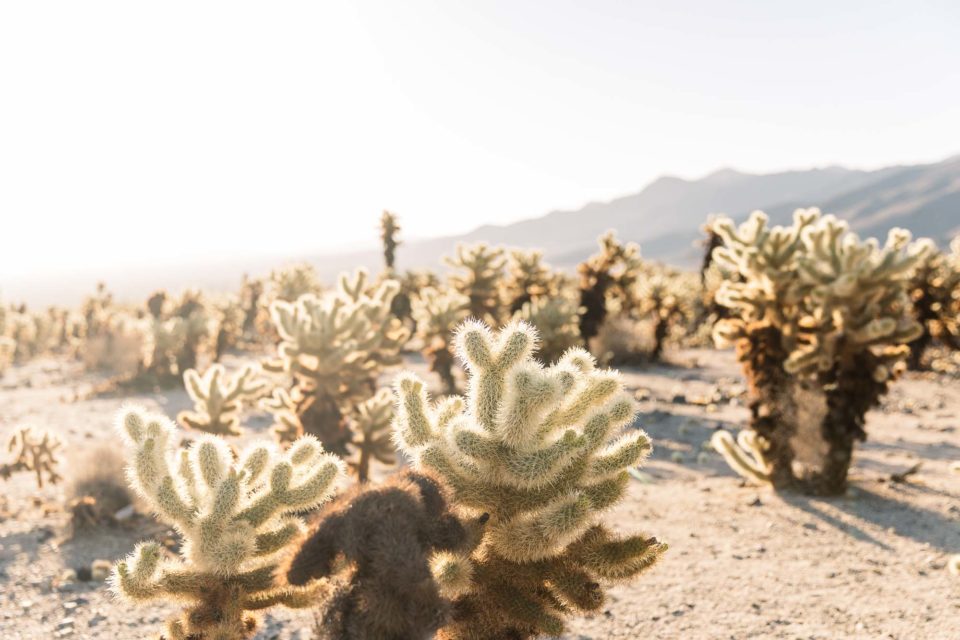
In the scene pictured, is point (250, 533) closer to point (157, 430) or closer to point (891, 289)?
point (157, 430)

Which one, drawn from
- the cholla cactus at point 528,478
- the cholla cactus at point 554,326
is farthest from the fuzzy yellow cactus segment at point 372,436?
the cholla cactus at point 554,326

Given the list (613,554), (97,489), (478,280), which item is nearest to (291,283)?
(478,280)

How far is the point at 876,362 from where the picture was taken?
7.77 metres

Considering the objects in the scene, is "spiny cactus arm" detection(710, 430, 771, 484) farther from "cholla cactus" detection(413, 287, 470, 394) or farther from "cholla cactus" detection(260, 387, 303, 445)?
"cholla cactus" detection(413, 287, 470, 394)

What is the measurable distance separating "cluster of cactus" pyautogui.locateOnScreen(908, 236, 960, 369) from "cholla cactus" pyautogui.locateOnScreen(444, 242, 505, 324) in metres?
13.0

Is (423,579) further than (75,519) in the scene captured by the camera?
No

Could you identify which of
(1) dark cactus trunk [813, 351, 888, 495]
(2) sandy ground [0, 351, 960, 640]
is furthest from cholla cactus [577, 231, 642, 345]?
(1) dark cactus trunk [813, 351, 888, 495]

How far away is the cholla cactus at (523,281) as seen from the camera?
1778 centimetres

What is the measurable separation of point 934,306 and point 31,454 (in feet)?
73.7

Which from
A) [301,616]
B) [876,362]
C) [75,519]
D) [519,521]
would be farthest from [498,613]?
[876,362]

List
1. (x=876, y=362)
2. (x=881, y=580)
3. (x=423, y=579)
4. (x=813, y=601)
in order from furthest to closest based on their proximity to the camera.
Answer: (x=876, y=362) < (x=881, y=580) < (x=813, y=601) < (x=423, y=579)

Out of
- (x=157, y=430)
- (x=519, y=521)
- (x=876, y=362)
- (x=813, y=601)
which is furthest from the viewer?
(x=876, y=362)

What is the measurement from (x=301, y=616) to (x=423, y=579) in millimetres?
3318

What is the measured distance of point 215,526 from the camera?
10.6 feet
